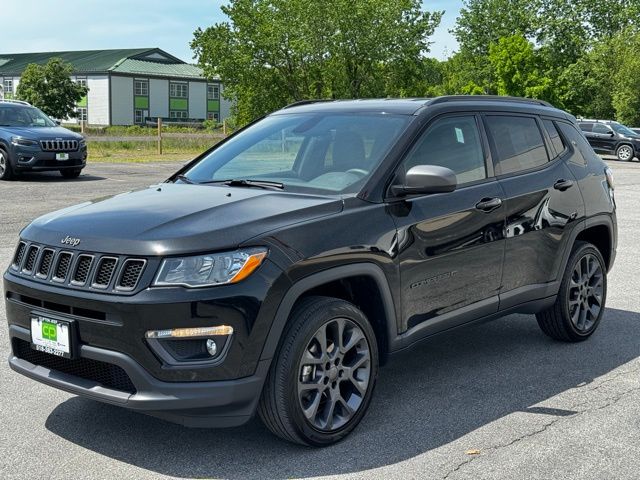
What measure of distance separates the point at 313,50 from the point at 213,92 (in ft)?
237

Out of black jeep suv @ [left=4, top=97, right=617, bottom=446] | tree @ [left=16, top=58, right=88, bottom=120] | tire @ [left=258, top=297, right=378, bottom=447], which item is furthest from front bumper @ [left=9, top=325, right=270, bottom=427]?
tree @ [left=16, top=58, right=88, bottom=120]

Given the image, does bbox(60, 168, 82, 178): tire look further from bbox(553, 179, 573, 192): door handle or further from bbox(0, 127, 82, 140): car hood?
bbox(553, 179, 573, 192): door handle

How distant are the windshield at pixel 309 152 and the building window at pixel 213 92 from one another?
377 feet

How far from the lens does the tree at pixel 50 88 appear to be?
3418 inches

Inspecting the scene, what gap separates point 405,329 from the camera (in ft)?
15.2

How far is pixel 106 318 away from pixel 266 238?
0.79m

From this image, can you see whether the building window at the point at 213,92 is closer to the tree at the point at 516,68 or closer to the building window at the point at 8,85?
the building window at the point at 8,85

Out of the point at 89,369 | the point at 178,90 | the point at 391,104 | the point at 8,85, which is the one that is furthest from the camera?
the point at 8,85

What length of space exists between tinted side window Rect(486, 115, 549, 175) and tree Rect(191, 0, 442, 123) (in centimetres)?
4292

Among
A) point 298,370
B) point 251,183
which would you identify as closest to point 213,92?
point 251,183

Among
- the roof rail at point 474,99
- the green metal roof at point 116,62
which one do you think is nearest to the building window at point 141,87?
the green metal roof at point 116,62

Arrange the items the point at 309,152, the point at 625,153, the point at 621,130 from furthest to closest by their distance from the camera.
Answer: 1. the point at 621,130
2. the point at 625,153
3. the point at 309,152

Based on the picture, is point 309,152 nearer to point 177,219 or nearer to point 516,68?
point 177,219

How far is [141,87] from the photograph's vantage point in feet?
359
